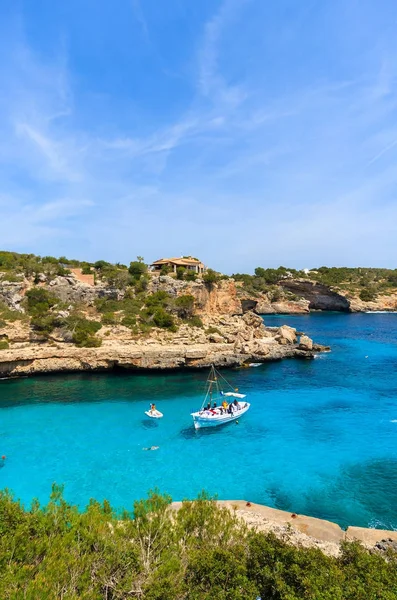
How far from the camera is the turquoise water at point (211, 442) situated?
14.3 m

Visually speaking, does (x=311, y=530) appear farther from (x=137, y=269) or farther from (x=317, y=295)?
(x=317, y=295)

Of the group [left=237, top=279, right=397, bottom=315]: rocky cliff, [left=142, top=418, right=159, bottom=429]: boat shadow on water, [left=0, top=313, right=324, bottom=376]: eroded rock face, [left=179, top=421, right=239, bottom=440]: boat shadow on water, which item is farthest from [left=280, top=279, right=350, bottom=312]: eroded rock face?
[left=142, top=418, right=159, bottom=429]: boat shadow on water

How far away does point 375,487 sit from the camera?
14625 millimetres

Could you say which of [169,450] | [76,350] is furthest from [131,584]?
[76,350]

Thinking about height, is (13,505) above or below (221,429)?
above

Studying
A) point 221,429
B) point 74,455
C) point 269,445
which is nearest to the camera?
point 74,455

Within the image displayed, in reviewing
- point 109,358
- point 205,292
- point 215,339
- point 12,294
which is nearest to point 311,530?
point 109,358

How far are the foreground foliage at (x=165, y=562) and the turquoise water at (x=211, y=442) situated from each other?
287 inches

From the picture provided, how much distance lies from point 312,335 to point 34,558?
5341 cm

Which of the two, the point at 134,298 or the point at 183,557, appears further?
the point at 134,298

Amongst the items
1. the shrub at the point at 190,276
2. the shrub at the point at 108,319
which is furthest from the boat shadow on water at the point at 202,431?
the shrub at the point at 190,276

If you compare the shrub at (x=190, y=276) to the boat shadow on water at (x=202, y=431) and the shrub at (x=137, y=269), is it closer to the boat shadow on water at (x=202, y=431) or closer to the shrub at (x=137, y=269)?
the shrub at (x=137, y=269)

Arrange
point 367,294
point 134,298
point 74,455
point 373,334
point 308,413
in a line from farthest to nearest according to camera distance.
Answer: point 367,294 < point 373,334 < point 134,298 < point 308,413 < point 74,455

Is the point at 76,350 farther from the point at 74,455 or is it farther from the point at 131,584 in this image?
the point at 131,584
